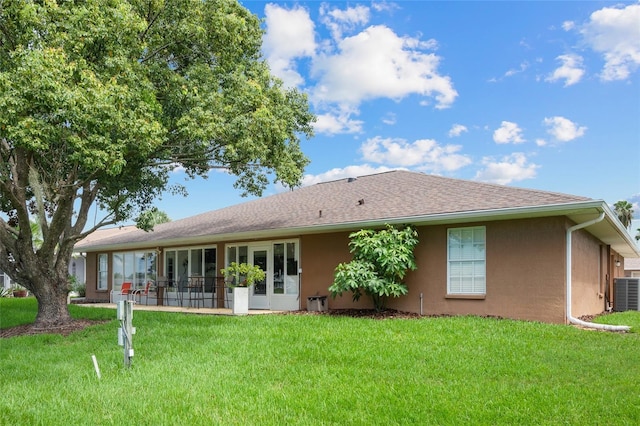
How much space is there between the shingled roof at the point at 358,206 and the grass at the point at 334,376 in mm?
2617

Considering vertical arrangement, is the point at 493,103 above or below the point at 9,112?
above

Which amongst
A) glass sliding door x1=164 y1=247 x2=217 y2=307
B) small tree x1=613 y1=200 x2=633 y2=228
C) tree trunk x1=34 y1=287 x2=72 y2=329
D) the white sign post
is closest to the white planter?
glass sliding door x1=164 y1=247 x2=217 y2=307

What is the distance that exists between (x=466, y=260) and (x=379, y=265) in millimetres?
2061

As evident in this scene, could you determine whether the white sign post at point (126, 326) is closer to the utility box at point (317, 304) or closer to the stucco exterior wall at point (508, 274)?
the utility box at point (317, 304)

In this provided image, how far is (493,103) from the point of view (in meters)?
16.0

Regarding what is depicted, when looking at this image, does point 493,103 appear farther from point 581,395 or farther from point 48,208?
point 48,208

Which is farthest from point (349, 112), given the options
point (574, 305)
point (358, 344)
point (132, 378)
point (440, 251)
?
point (132, 378)

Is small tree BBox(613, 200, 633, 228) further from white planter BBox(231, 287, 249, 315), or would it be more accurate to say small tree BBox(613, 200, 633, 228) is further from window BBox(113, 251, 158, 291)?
white planter BBox(231, 287, 249, 315)

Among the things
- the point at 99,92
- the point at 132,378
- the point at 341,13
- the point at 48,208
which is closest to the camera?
the point at 132,378

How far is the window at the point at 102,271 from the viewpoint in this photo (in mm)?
23383

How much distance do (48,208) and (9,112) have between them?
7784mm

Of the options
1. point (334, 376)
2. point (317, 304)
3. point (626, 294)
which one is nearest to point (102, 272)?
point (317, 304)

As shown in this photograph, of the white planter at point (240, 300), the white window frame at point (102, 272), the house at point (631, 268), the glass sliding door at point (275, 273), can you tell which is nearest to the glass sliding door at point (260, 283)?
the glass sliding door at point (275, 273)

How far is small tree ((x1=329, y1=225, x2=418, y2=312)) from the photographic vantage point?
1221 cm
